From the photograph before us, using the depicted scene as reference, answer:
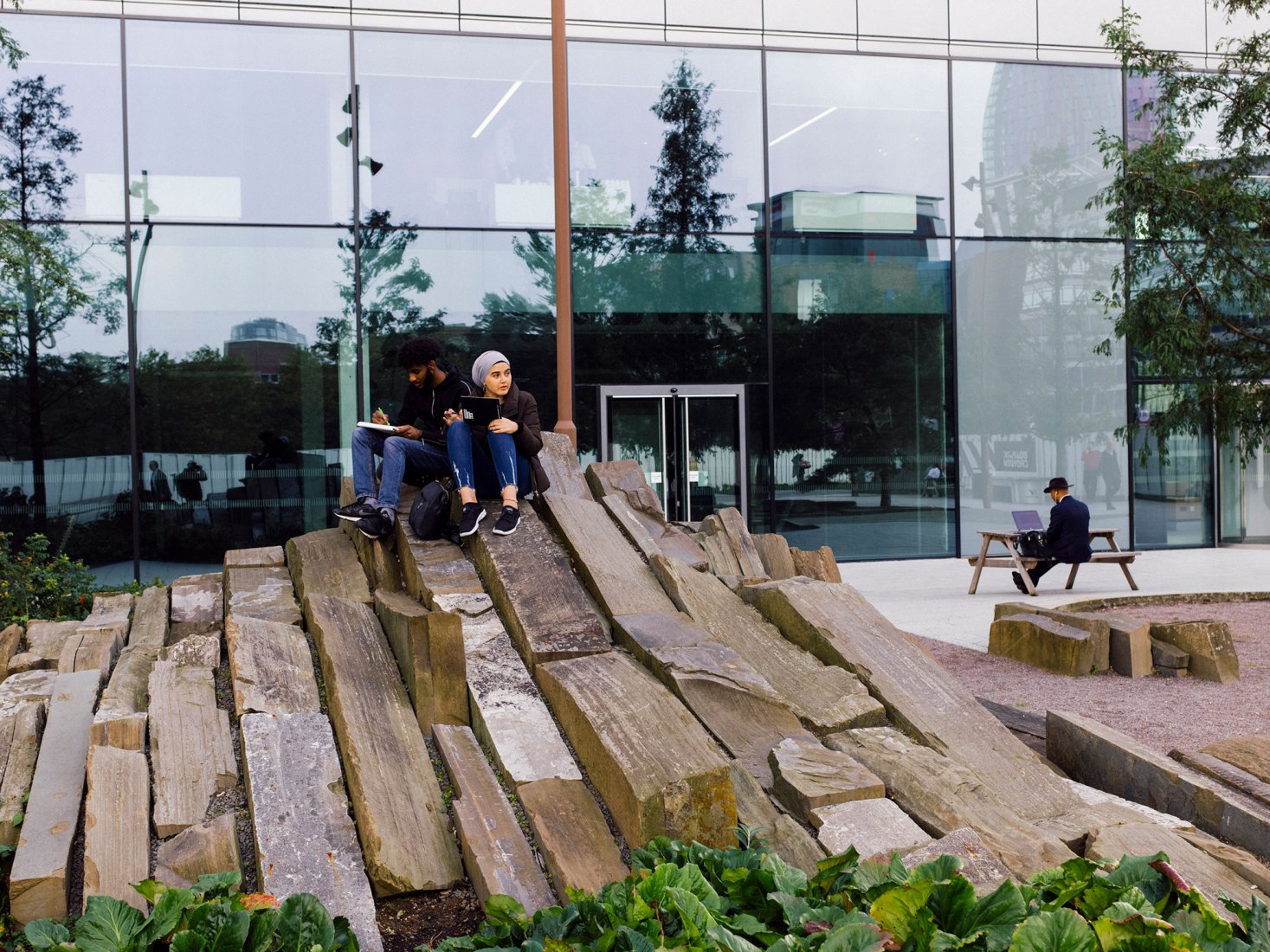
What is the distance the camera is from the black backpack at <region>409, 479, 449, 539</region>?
6020 millimetres

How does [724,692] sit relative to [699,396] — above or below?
below

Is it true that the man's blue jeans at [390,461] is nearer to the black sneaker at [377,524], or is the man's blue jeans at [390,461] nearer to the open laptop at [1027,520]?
the black sneaker at [377,524]

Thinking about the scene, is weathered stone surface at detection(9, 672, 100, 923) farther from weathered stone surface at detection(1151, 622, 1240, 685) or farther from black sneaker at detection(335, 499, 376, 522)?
weathered stone surface at detection(1151, 622, 1240, 685)

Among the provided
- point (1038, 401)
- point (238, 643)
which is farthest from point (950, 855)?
point (1038, 401)

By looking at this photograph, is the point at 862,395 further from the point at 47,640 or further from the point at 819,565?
the point at 47,640

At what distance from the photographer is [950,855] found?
2826 millimetres

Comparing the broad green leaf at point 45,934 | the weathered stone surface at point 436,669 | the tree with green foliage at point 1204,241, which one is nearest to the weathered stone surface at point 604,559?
the weathered stone surface at point 436,669

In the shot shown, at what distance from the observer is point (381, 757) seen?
387 cm

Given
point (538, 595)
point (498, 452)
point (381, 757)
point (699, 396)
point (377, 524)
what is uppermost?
point (699, 396)

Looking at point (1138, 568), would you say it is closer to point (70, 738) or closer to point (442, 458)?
point (442, 458)

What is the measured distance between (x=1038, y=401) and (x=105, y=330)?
→ 1210 centimetres

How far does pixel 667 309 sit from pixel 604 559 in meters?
9.56

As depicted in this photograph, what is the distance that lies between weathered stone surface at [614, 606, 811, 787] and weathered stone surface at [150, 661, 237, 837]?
1.62 meters

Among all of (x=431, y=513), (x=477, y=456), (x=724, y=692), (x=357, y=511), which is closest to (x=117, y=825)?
(x=724, y=692)
